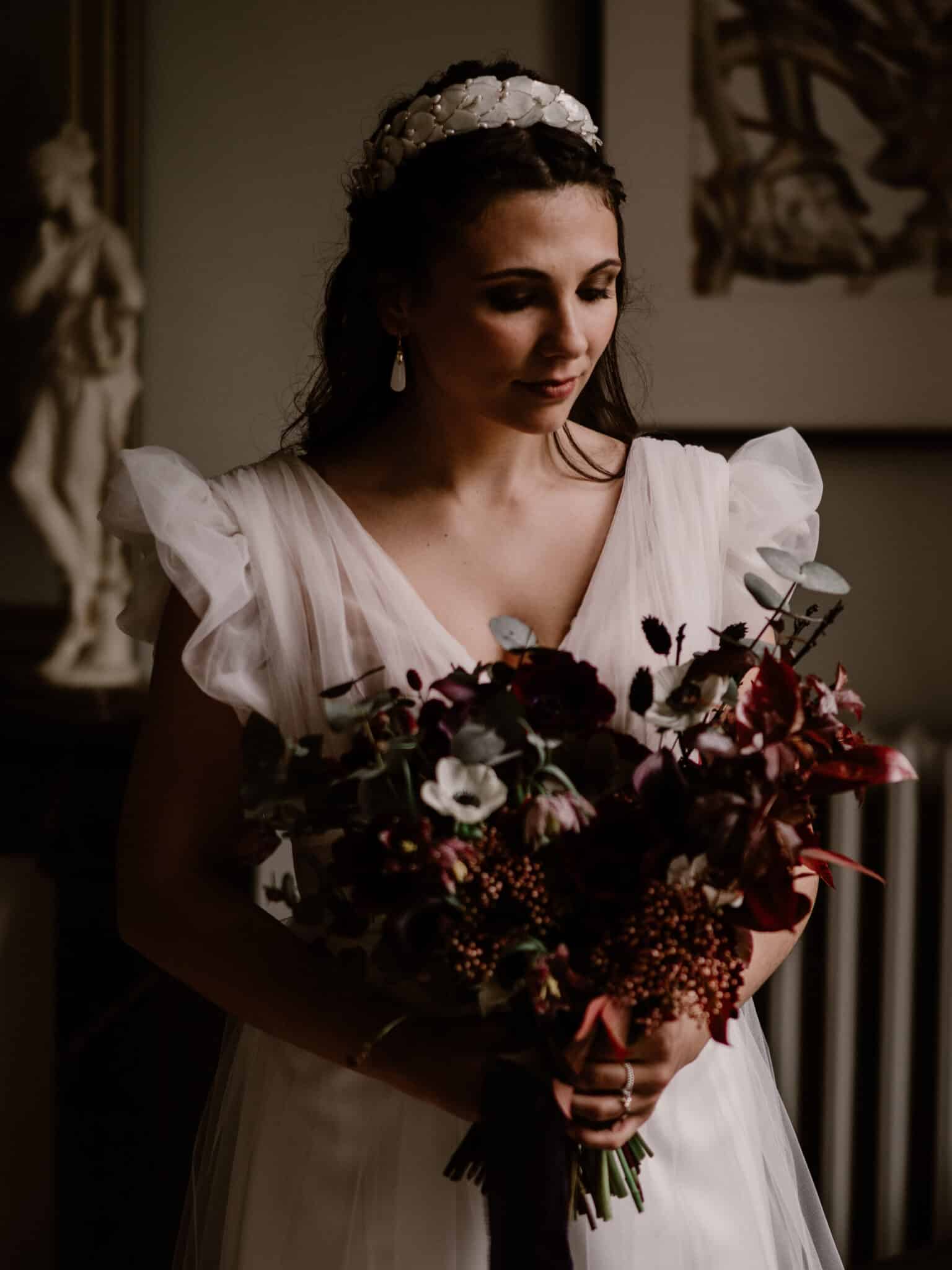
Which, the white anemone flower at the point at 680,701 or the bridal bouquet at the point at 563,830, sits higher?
the white anemone flower at the point at 680,701

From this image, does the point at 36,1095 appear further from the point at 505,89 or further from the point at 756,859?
→ the point at 505,89

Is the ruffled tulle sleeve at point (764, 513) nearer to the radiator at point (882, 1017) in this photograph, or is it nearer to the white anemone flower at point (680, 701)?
the white anemone flower at point (680, 701)

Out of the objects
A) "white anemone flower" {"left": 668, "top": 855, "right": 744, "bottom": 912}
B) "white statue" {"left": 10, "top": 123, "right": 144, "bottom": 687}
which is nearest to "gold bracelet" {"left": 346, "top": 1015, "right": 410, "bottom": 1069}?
"white anemone flower" {"left": 668, "top": 855, "right": 744, "bottom": 912}

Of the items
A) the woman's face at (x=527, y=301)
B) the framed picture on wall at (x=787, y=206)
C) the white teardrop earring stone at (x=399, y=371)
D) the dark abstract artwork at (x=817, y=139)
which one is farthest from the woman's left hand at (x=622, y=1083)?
the dark abstract artwork at (x=817, y=139)

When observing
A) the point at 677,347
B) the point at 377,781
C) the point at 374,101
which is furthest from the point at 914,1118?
the point at 374,101

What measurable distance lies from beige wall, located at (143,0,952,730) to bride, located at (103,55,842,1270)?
724mm

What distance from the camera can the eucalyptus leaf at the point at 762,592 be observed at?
96cm

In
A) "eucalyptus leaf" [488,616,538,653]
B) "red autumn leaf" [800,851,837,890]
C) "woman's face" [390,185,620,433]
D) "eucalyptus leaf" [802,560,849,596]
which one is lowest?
"red autumn leaf" [800,851,837,890]

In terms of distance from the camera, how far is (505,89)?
109 cm

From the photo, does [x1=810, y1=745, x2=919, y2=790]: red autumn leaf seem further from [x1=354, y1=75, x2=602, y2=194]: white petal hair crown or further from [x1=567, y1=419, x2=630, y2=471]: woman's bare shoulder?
[x1=354, y1=75, x2=602, y2=194]: white petal hair crown

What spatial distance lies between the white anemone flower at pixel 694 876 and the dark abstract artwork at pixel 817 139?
4.28ft

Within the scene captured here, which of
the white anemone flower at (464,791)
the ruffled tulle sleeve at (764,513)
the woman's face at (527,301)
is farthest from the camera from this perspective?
the ruffled tulle sleeve at (764,513)

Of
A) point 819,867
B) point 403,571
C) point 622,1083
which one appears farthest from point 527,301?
point 622,1083

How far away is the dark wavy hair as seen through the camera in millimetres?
1052
